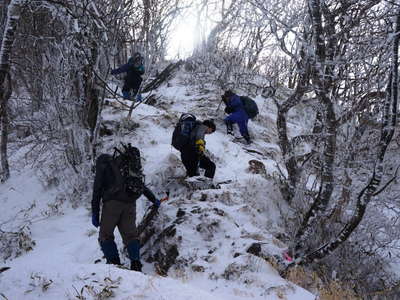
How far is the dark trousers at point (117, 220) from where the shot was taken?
4012 millimetres

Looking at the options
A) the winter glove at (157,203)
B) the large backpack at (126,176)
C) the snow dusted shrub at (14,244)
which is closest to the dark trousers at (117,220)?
the large backpack at (126,176)

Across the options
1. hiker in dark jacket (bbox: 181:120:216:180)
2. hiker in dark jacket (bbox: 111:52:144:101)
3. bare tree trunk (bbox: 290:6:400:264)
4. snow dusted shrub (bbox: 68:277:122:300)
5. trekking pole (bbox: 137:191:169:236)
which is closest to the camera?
snow dusted shrub (bbox: 68:277:122:300)

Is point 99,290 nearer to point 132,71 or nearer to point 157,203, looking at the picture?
point 157,203

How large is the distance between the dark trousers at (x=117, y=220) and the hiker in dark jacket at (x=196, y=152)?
188 cm

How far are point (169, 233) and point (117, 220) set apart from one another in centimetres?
88

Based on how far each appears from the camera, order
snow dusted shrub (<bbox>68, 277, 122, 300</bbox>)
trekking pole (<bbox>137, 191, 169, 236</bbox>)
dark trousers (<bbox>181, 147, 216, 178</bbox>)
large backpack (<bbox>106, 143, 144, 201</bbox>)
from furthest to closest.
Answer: dark trousers (<bbox>181, 147, 216, 178</bbox>) < trekking pole (<bbox>137, 191, 169, 236</bbox>) < large backpack (<bbox>106, 143, 144, 201</bbox>) < snow dusted shrub (<bbox>68, 277, 122, 300</bbox>)

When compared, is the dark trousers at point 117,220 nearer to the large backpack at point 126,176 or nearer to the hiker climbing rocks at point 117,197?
the hiker climbing rocks at point 117,197

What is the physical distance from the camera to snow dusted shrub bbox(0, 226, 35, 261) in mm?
5434

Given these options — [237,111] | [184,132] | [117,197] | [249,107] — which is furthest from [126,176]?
[249,107]

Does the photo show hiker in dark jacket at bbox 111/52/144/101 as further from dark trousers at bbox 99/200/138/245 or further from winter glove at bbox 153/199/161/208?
dark trousers at bbox 99/200/138/245

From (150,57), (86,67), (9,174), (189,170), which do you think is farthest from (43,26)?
(189,170)

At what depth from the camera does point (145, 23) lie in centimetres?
700

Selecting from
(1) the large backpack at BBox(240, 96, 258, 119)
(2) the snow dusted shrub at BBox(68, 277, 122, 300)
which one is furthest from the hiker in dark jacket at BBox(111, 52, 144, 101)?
(2) the snow dusted shrub at BBox(68, 277, 122, 300)

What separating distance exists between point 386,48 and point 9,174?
26.1 ft
